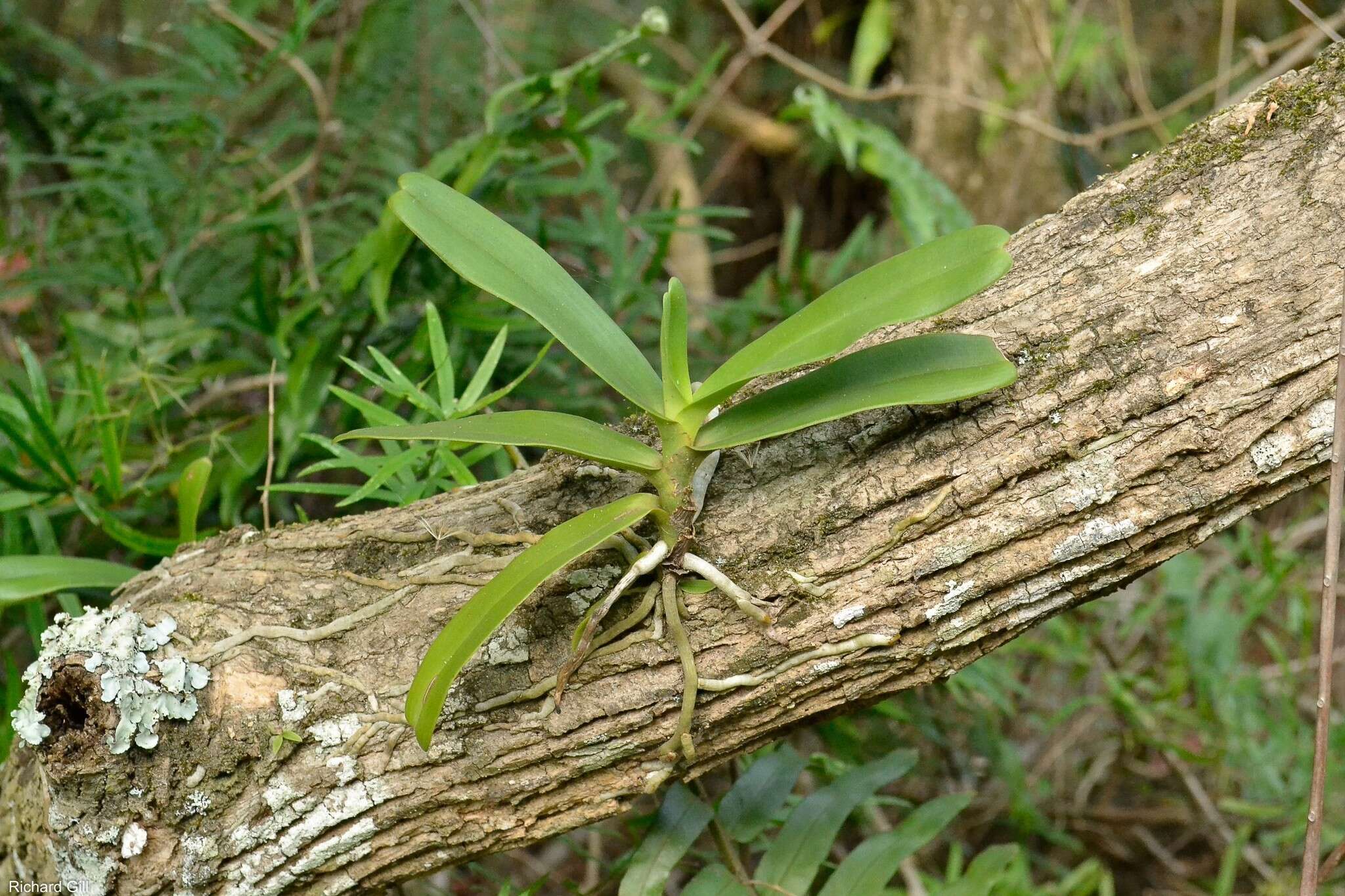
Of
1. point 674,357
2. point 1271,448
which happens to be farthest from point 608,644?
point 1271,448

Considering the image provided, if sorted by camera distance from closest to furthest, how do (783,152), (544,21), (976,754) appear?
(976,754) < (544,21) < (783,152)

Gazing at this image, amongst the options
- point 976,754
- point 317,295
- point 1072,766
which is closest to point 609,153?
point 317,295

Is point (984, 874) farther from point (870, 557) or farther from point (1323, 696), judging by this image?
point (870, 557)

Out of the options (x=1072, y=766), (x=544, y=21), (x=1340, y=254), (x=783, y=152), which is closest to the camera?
(x=1340, y=254)

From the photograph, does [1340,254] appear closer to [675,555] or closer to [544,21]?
[675,555]

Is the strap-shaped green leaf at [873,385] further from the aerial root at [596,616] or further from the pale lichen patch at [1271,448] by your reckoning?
the pale lichen patch at [1271,448]

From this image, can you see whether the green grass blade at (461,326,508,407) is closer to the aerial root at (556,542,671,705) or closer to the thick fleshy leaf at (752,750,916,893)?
the aerial root at (556,542,671,705)

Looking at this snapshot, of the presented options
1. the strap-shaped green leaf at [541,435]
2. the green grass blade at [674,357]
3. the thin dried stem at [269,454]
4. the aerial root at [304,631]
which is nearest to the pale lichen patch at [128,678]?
the aerial root at [304,631]
